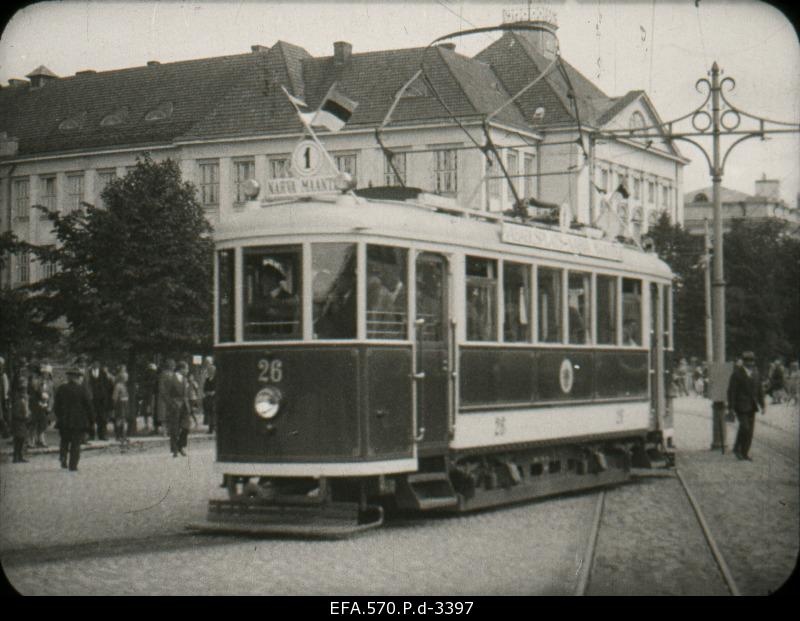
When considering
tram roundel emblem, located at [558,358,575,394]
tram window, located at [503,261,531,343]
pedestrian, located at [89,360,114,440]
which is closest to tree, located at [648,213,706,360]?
pedestrian, located at [89,360,114,440]

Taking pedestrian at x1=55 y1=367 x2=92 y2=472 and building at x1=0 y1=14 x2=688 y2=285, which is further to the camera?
building at x1=0 y1=14 x2=688 y2=285

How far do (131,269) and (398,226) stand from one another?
16736mm

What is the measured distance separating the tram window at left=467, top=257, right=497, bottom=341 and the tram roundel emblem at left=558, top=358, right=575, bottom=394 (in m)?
1.76

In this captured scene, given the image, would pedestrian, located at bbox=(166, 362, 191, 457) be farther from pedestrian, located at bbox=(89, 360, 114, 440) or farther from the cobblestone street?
the cobblestone street

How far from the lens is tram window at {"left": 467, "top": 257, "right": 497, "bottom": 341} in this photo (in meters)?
14.3

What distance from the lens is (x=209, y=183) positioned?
46125 mm

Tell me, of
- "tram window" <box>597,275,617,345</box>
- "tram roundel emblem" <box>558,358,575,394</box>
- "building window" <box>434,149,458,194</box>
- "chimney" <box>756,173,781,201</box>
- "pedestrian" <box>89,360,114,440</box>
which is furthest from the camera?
"building window" <box>434,149,458,194</box>

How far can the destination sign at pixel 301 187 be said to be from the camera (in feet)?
43.4

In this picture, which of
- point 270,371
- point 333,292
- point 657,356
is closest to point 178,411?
point 657,356

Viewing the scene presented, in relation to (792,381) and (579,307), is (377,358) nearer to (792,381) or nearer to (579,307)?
(579,307)

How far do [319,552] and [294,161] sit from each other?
403cm

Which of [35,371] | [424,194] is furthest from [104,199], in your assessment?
[424,194]

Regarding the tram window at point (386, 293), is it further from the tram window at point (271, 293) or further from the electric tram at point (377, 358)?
the tram window at point (271, 293)
